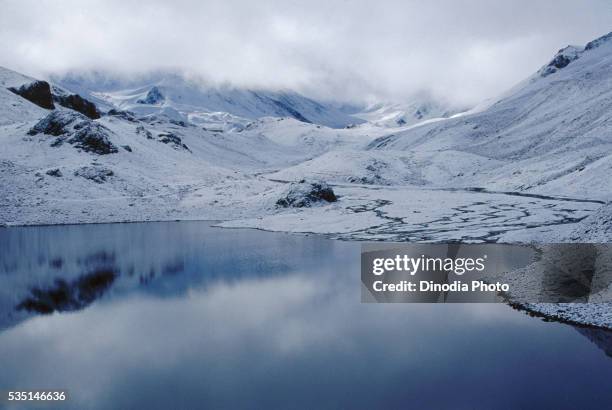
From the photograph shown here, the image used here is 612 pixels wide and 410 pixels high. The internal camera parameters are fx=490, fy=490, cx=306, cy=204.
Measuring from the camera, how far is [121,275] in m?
30.1

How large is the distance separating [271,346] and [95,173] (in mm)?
54966

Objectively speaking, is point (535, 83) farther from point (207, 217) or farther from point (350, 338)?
point (350, 338)

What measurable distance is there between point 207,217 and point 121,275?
3023cm

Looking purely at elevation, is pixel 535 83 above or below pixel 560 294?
above

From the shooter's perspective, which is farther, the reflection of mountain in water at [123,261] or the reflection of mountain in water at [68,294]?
the reflection of mountain in water at [123,261]

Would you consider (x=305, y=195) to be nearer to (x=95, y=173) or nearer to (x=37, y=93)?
(x=95, y=173)

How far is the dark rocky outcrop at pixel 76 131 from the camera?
2906 inches

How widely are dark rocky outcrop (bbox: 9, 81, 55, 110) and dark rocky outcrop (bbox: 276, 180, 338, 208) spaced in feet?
243

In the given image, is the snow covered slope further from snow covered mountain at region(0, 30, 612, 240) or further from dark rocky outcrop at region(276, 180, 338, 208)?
dark rocky outcrop at region(276, 180, 338, 208)

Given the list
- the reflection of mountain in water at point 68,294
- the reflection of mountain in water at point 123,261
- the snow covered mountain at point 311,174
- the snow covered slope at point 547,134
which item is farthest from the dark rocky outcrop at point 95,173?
the snow covered slope at point 547,134

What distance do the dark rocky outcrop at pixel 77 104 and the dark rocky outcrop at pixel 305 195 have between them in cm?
7585

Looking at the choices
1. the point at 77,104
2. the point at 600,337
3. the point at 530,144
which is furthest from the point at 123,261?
the point at 77,104

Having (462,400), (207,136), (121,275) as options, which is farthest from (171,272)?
(207,136)

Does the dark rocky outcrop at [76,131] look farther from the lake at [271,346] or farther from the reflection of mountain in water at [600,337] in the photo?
the reflection of mountain in water at [600,337]
